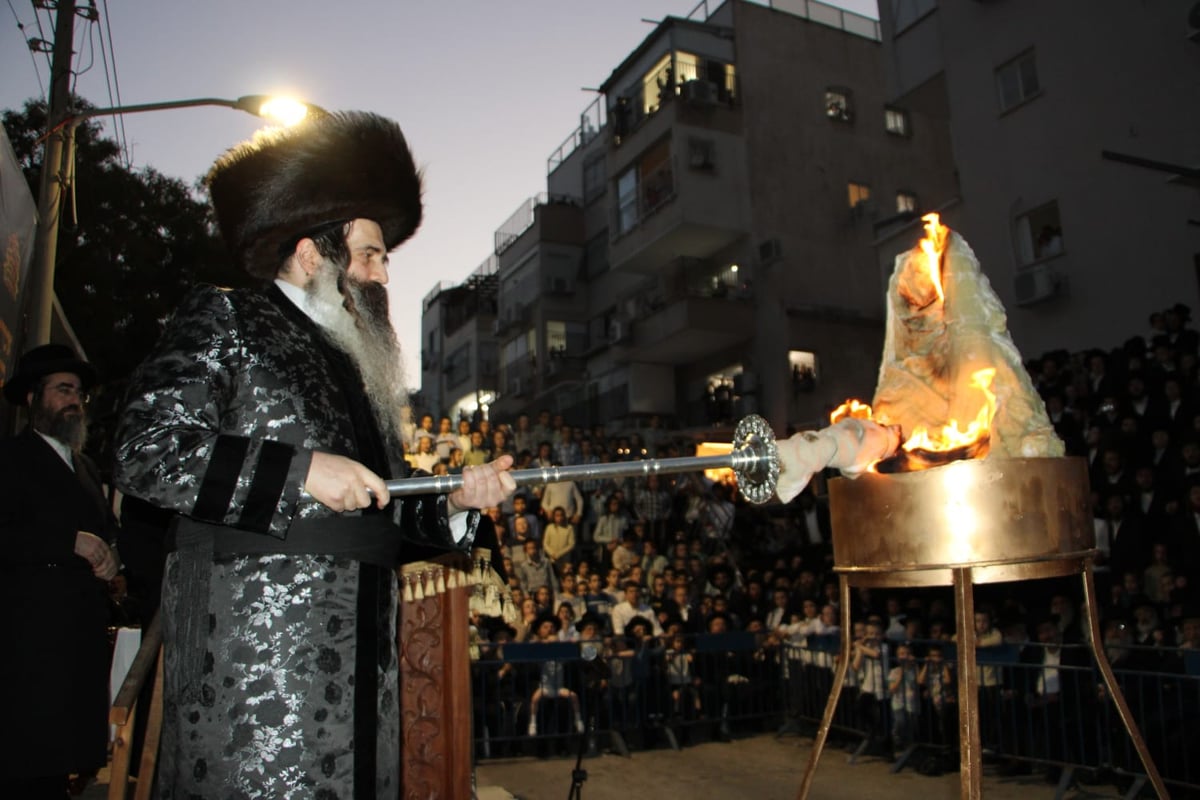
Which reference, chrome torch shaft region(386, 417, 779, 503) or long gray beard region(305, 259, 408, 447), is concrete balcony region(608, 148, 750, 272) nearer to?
chrome torch shaft region(386, 417, 779, 503)

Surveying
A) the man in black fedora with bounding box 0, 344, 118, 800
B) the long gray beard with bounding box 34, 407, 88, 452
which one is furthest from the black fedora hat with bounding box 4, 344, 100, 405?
the man in black fedora with bounding box 0, 344, 118, 800

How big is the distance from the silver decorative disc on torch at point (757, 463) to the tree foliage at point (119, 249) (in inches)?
563

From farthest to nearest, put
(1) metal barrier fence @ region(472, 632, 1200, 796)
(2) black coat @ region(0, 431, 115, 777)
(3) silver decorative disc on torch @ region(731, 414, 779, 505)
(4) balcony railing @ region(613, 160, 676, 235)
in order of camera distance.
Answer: (4) balcony railing @ region(613, 160, 676, 235) < (1) metal barrier fence @ region(472, 632, 1200, 796) < (2) black coat @ region(0, 431, 115, 777) < (3) silver decorative disc on torch @ region(731, 414, 779, 505)

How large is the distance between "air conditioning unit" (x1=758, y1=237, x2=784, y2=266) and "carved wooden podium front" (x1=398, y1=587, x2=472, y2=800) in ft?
63.6

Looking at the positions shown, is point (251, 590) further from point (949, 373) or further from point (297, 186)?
point (949, 373)

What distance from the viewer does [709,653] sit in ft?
33.0

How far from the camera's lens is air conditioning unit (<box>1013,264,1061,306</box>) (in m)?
14.9

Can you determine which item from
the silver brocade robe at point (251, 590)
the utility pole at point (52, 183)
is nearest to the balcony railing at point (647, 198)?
the utility pole at point (52, 183)

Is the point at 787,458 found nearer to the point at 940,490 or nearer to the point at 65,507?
the point at 940,490

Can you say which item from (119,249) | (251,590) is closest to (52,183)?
(251,590)

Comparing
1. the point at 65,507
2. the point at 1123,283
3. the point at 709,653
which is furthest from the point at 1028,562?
the point at 1123,283

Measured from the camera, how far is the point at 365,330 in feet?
9.32

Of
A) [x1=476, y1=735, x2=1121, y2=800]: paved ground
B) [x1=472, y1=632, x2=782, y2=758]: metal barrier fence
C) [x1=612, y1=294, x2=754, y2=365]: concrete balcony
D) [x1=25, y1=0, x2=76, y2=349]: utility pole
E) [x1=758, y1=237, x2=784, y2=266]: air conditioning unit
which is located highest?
[x1=758, y1=237, x2=784, y2=266]: air conditioning unit

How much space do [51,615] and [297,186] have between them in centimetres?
206
